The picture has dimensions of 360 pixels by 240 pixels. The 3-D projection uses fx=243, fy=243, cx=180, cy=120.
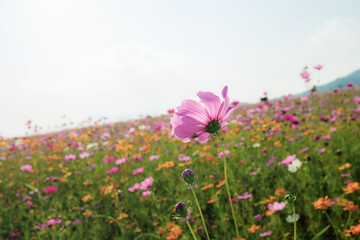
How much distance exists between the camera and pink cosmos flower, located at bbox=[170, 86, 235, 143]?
2.10ft

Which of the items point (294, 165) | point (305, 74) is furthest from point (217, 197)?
point (305, 74)

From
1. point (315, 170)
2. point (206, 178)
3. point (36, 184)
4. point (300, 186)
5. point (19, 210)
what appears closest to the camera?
point (300, 186)

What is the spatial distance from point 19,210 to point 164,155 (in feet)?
6.25

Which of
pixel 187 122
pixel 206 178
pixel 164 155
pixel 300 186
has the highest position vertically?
pixel 187 122

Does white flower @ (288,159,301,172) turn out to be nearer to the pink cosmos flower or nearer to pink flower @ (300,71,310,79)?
the pink cosmos flower

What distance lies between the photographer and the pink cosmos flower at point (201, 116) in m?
0.64

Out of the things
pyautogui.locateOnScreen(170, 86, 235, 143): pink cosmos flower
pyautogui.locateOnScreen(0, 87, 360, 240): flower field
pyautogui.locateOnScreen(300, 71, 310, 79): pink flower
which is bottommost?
pyautogui.locateOnScreen(0, 87, 360, 240): flower field

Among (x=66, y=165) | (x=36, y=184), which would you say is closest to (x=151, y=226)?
(x=36, y=184)

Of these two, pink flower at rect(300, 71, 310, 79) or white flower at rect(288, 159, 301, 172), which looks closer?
white flower at rect(288, 159, 301, 172)

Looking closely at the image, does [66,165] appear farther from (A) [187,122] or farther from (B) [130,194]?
(A) [187,122]

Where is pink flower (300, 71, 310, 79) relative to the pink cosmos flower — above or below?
above

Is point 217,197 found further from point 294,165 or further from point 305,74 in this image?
point 305,74

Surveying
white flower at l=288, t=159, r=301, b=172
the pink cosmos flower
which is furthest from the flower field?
the pink cosmos flower

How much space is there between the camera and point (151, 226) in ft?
6.84
